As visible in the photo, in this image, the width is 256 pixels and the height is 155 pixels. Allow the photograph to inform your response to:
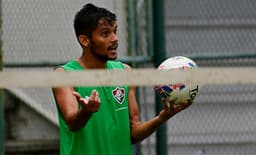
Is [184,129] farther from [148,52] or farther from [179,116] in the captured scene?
[148,52]

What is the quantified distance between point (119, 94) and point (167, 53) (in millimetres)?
2494

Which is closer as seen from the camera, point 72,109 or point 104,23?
point 72,109

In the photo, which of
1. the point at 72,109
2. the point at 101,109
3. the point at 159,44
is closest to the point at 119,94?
the point at 101,109

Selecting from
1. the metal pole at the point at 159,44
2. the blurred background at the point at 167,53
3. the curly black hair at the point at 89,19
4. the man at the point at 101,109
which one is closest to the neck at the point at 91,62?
the man at the point at 101,109

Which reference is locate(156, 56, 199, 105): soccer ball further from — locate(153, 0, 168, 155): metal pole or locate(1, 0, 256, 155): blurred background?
locate(1, 0, 256, 155): blurred background

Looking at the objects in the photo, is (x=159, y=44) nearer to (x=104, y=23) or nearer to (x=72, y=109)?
(x=104, y=23)

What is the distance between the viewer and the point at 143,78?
2.64 metres

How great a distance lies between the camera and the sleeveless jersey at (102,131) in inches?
159

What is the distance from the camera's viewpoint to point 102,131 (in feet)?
13.3

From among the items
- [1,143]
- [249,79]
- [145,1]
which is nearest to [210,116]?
[145,1]

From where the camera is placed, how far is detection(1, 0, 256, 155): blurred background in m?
6.03

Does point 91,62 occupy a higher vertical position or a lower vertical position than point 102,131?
higher

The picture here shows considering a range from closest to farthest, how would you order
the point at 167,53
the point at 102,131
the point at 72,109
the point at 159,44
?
the point at 72,109, the point at 102,131, the point at 159,44, the point at 167,53

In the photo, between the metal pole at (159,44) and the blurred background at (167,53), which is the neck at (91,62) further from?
the blurred background at (167,53)
